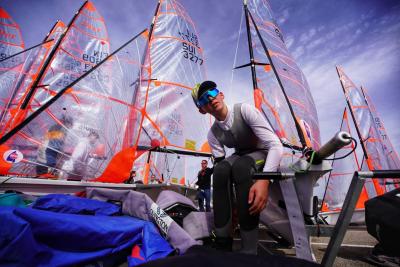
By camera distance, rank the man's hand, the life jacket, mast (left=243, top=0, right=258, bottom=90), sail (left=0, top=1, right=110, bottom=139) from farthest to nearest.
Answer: mast (left=243, top=0, right=258, bottom=90), sail (left=0, top=1, right=110, bottom=139), the life jacket, the man's hand

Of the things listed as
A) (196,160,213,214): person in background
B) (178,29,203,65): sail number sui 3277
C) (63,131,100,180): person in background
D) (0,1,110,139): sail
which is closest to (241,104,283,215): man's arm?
(63,131,100,180): person in background

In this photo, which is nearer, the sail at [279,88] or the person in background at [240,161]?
the person in background at [240,161]

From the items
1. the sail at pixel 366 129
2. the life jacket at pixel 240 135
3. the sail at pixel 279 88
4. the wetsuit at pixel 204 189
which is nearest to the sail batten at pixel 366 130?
the sail at pixel 366 129

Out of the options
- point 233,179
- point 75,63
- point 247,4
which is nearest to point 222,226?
point 233,179

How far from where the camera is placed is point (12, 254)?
78cm

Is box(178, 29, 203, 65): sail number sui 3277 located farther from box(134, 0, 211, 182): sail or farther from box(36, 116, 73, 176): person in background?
box(36, 116, 73, 176): person in background

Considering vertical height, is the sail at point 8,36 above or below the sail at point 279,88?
above

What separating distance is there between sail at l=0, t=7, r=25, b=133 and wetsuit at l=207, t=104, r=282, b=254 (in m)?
9.07

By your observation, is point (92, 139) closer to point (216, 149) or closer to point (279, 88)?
point (216, 149)

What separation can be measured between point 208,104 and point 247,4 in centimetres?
718

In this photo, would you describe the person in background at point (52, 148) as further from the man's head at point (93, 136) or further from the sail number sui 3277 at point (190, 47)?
the sail number sui 3277 at point (190, 47)

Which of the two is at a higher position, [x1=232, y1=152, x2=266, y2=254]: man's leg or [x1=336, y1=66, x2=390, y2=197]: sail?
[x1=336, y1=66, x2=390, y2=197]: sail

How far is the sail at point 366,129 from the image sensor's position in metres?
7.30

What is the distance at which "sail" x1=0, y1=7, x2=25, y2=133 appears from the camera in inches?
320
